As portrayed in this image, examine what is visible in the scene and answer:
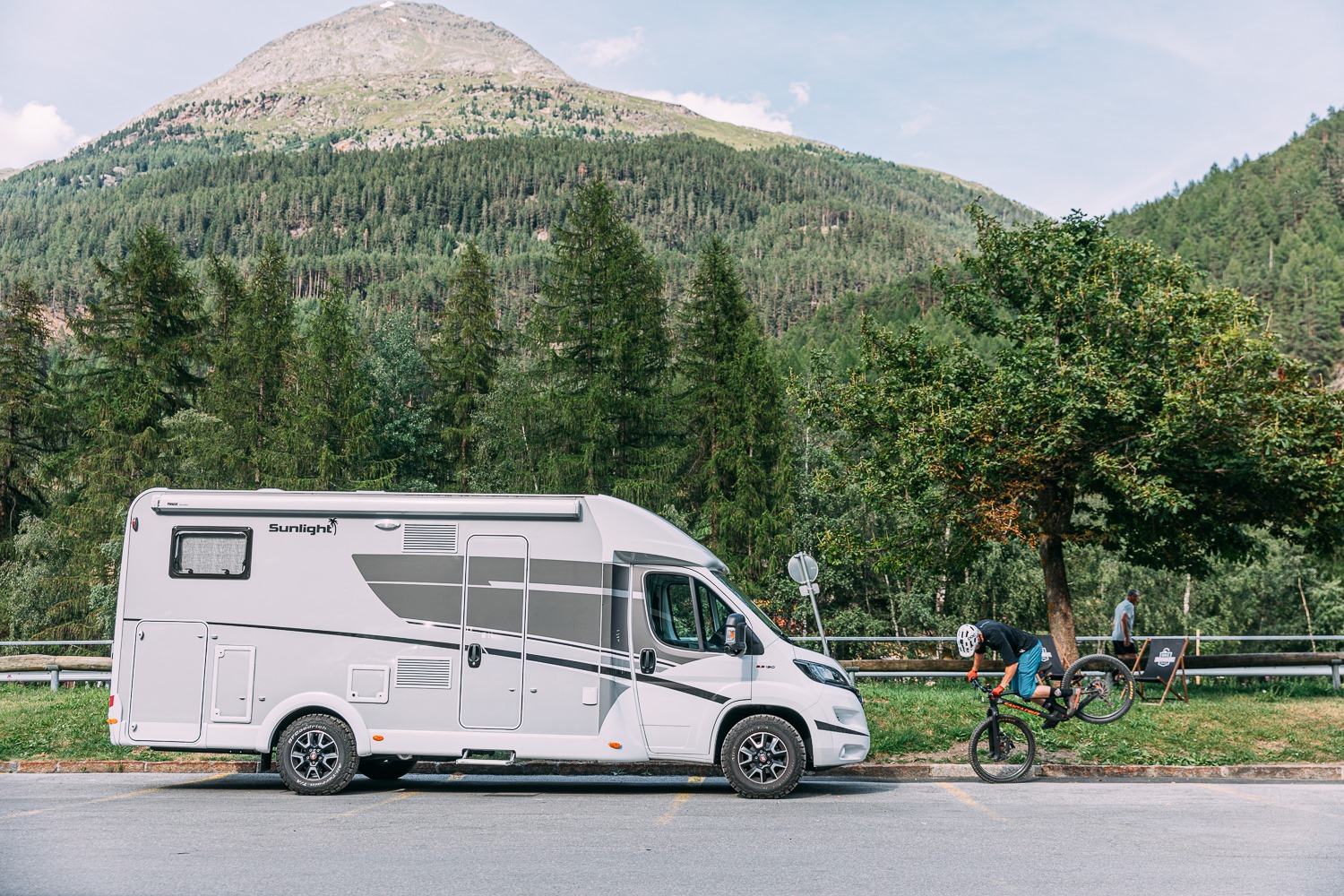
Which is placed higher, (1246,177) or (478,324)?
(1246,177)

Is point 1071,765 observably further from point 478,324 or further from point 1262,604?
point 1262,604

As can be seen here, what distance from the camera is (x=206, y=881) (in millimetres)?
7039

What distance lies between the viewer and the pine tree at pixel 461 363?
42594mm

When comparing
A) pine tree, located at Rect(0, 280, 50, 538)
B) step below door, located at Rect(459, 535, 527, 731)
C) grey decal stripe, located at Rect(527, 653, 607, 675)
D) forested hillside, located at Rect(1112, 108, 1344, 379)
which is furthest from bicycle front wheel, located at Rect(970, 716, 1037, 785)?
forested hillside, located at Rect(1112, 108, 1344, 379)

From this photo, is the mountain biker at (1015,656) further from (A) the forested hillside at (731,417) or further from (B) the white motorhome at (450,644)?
(A) the forested hillside at (731,417)

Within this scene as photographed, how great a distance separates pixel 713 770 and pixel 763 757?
111 inches

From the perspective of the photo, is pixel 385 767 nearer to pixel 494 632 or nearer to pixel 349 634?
pixel 349 634

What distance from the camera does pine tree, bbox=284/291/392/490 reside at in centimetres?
3812

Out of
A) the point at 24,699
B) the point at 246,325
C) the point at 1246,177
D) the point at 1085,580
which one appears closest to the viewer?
the point at 24,699

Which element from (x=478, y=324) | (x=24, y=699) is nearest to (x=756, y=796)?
(x=24, y=699)

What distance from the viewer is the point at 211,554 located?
11672 mm

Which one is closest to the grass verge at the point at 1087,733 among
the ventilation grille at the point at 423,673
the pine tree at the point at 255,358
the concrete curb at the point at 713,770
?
the concrete curb at the point at 713,770

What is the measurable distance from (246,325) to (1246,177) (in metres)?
167

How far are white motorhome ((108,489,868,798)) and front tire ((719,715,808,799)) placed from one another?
21mm
